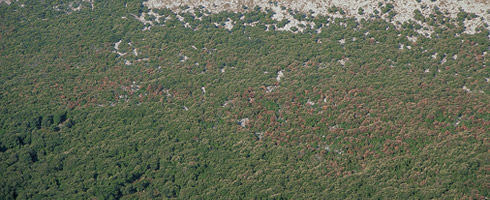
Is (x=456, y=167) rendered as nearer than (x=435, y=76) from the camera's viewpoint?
Yes

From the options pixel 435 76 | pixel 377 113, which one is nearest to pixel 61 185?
pixel 377 113

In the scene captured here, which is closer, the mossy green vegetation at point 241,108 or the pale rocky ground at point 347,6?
the mossy green vegetation at point 241,108

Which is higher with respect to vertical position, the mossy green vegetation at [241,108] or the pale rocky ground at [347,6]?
the pale rocky ground at [347,6]

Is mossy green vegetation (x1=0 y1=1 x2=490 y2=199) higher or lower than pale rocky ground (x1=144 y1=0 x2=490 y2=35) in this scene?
lower

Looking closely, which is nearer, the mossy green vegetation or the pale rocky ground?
the mossy green vegetation

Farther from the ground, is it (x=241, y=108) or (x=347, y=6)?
(x=347, y=6)

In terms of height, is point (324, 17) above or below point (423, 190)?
above

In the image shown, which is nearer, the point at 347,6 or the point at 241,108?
the point at 241,108

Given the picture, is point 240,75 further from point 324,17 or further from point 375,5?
point 375,5
